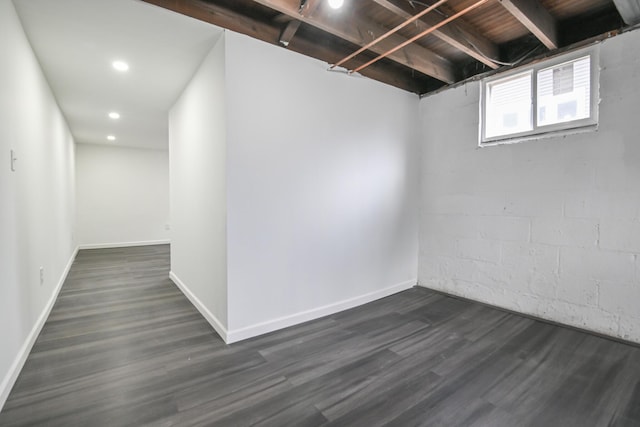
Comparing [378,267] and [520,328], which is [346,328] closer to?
[378,267]

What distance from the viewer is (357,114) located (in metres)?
3.12

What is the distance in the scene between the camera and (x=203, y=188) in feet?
9.20

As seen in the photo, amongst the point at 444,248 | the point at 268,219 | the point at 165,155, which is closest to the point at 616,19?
the point at 444,248

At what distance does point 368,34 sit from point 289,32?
714 mm

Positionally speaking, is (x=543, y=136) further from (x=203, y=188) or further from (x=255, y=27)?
(x=203, y=188)

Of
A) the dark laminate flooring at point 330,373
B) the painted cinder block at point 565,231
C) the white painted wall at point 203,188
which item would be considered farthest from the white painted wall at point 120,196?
the painted cinder block at point 565,231

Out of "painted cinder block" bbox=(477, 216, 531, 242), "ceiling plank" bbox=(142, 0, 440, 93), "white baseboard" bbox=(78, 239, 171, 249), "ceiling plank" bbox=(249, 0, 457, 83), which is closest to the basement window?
"ceiling plank" bbox=(249, 0, 457, 83)

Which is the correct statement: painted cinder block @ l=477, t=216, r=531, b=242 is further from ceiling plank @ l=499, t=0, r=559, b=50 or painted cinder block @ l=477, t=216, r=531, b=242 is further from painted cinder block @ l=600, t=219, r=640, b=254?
ceiling plank @ l=499, t=0, r=559, b=50

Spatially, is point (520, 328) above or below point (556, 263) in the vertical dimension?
below

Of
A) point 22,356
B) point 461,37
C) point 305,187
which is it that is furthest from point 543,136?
point 22,356

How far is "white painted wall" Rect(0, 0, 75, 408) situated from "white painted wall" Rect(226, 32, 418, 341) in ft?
4.47

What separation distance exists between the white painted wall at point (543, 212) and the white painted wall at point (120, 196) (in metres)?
6.72

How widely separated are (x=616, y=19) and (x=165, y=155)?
8.40 meters

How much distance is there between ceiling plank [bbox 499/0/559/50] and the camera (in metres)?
2.09
